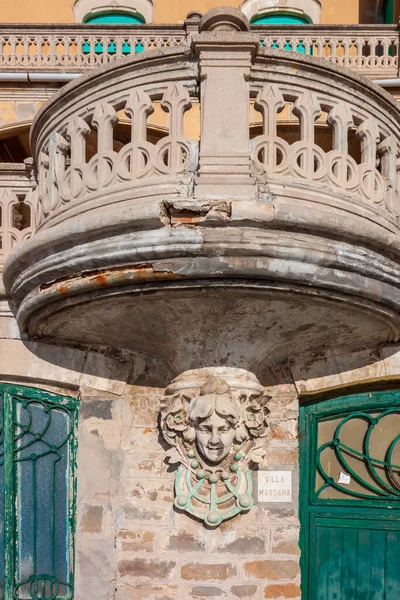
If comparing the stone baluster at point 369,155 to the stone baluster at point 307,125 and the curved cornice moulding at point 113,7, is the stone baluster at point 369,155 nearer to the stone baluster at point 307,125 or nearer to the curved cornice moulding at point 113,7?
the stone baluster at point 307,125

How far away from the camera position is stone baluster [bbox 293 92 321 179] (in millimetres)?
4301

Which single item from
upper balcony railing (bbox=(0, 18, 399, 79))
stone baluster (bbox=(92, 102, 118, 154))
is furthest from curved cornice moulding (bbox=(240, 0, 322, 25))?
stone baluster (bbox=(92, 102, 118, 154))

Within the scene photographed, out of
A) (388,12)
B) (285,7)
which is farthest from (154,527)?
(388,12)

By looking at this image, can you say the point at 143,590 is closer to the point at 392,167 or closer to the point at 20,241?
the point at 20,241

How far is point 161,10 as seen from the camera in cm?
987

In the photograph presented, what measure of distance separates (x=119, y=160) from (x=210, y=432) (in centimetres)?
184

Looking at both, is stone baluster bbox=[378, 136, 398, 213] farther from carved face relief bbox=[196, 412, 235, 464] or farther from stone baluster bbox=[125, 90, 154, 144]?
carved face relief bbox=[196, 412, 235, 464]

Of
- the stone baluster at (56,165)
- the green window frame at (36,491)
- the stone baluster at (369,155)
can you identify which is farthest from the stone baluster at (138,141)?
the green window frame at (36,491)

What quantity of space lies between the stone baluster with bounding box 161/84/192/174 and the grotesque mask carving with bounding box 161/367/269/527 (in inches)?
59.8

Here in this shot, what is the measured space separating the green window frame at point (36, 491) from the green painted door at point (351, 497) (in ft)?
5.63

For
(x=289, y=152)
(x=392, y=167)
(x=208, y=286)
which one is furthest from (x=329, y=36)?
(x=208, y=286)

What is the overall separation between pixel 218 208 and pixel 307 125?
0.85m

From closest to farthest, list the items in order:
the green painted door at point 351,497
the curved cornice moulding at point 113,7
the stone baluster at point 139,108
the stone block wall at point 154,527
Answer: the stone baluster at point 139,108
the stone block wall at point 154,527
the green painted door at point 351,497
the curved cornice moulding at point 113,7

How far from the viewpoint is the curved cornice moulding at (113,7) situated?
9.56 metres
